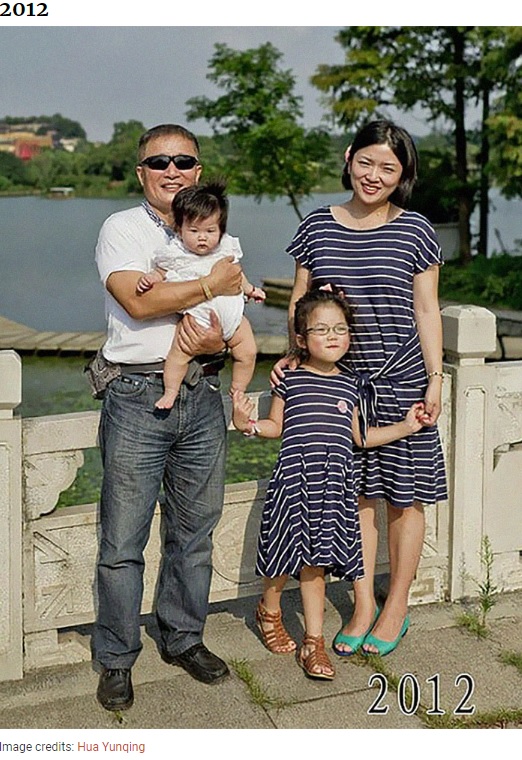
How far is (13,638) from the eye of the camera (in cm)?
297

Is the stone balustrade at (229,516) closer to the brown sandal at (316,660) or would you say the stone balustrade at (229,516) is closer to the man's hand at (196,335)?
the brown sandal at (316,660)

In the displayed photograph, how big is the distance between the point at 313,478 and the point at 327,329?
17.7 inches

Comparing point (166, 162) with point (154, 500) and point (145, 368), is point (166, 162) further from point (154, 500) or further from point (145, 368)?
point (154, 500)

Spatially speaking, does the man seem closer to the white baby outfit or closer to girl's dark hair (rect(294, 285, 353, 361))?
the white baby outfit

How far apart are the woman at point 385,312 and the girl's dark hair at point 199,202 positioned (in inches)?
18.2

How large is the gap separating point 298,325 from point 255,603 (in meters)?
1.21

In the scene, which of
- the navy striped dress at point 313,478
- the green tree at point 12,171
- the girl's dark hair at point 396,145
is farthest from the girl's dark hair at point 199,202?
the green tree at point 12,171

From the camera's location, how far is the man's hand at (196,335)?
2.67 meters

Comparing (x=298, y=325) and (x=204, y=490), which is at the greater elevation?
(x=298, y=325)

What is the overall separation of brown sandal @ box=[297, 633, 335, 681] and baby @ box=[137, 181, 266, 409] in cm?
92

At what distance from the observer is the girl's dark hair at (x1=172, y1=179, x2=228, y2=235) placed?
2588 mm

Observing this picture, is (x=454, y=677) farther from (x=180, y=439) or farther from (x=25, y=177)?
(x=25, y=177)

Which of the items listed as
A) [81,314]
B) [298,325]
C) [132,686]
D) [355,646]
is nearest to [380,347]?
[298,325]

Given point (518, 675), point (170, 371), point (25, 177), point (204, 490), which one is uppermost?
point (25, 177)
